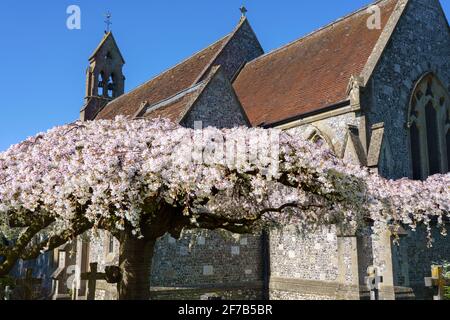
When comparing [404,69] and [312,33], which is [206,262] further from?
[312,33]

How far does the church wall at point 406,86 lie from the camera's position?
13.0m

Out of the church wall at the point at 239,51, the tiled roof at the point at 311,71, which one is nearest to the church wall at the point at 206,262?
the tiled roof at the point at 311,71

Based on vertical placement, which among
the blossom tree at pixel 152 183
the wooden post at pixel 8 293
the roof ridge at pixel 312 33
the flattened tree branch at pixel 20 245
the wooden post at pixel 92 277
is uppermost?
the roof ridge at pixel 312 33

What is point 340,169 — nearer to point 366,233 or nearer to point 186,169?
point 186,169

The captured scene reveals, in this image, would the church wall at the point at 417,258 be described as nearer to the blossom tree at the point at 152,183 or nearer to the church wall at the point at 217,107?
the church wall at the point at 217,107

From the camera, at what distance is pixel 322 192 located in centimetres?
623

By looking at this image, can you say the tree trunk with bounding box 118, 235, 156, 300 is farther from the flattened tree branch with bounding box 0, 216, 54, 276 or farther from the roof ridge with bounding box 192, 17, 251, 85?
the roof ridge with bounding box 192, 17, 251, 85

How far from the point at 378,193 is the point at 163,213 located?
10.3 feet

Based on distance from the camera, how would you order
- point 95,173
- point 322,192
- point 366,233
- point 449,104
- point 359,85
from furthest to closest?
point 449,104
point 359,85
point 366,233
point 322,192
point 95,173

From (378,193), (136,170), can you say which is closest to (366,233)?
(378,193)

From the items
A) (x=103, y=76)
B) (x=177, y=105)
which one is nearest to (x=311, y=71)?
(x=177, y=105)

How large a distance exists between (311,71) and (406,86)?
11.9 feet

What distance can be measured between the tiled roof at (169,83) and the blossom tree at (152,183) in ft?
42.6
